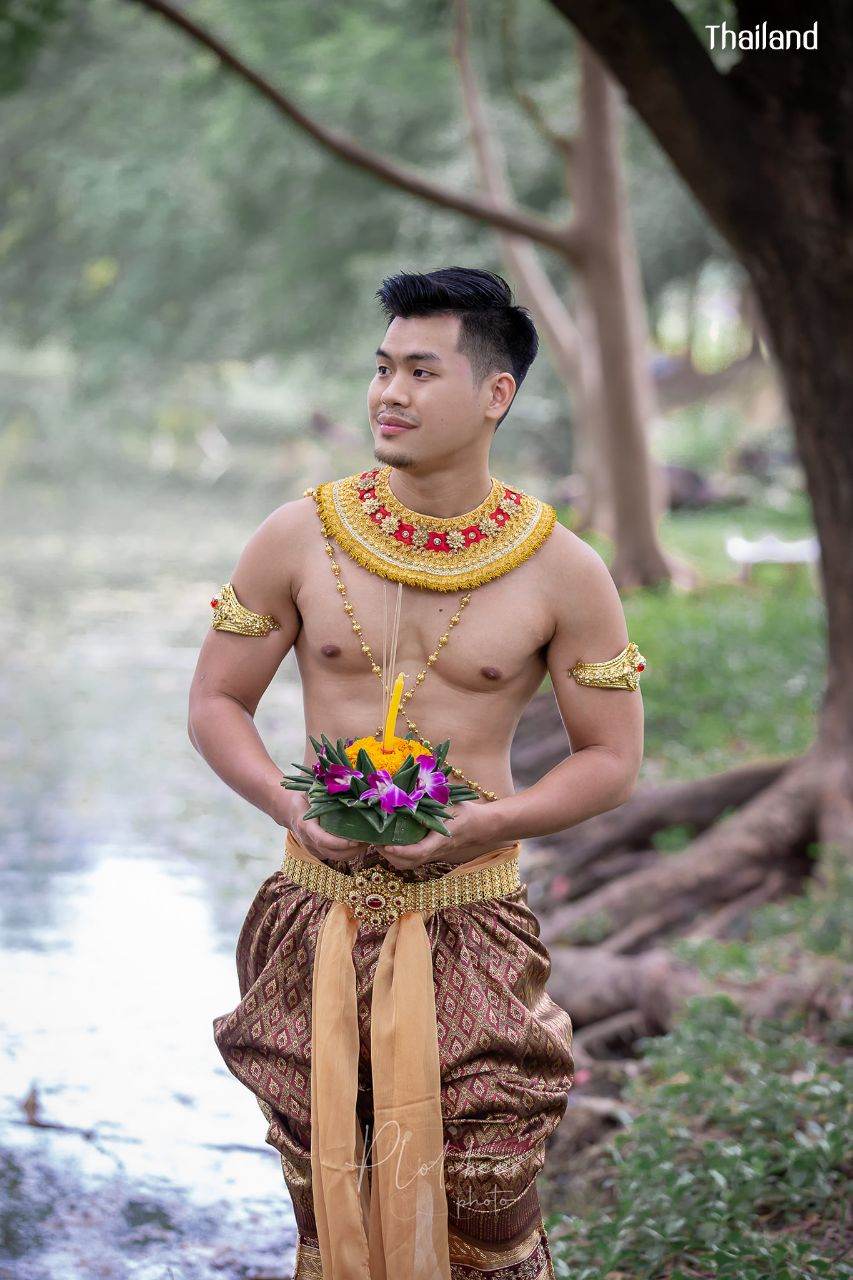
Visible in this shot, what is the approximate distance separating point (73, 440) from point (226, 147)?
41.3ft

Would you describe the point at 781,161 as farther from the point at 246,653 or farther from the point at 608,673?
the point at 246,653

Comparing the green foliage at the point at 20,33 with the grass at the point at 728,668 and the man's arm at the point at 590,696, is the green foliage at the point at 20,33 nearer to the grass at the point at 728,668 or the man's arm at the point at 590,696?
the grass at the point at 728,668

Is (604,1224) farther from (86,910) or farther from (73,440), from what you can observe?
(73,440)

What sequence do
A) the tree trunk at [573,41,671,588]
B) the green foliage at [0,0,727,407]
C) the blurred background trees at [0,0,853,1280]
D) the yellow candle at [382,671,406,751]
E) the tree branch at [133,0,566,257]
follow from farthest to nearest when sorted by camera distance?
the green foliage at [0,0,727,407], the tree trunk at [573,41,671,588], the tree branch at [133,0,566,257], the blurred background trees at [0,0,853,1280], the yellow candle at [382,671,406,751]

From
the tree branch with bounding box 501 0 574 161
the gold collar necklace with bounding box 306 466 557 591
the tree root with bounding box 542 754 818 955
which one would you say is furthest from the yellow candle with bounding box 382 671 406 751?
the tree branch with bounding box 501 0 574 161

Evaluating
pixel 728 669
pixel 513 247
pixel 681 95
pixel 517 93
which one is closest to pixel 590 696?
pixel 681 95

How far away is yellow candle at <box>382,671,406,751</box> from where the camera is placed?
8.69 ft

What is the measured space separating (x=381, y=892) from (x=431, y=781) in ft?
1.23

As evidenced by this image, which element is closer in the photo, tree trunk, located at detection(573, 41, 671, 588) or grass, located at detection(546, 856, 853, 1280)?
grass, located at detection(546, 856, 853, 1280)

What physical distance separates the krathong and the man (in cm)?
15

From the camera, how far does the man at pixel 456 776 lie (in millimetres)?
2762

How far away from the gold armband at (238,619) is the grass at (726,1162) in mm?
1756

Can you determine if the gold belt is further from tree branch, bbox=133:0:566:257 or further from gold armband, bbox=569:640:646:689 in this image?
tree branch, bbox=133:0:566:257

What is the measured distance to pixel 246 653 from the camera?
294cm
